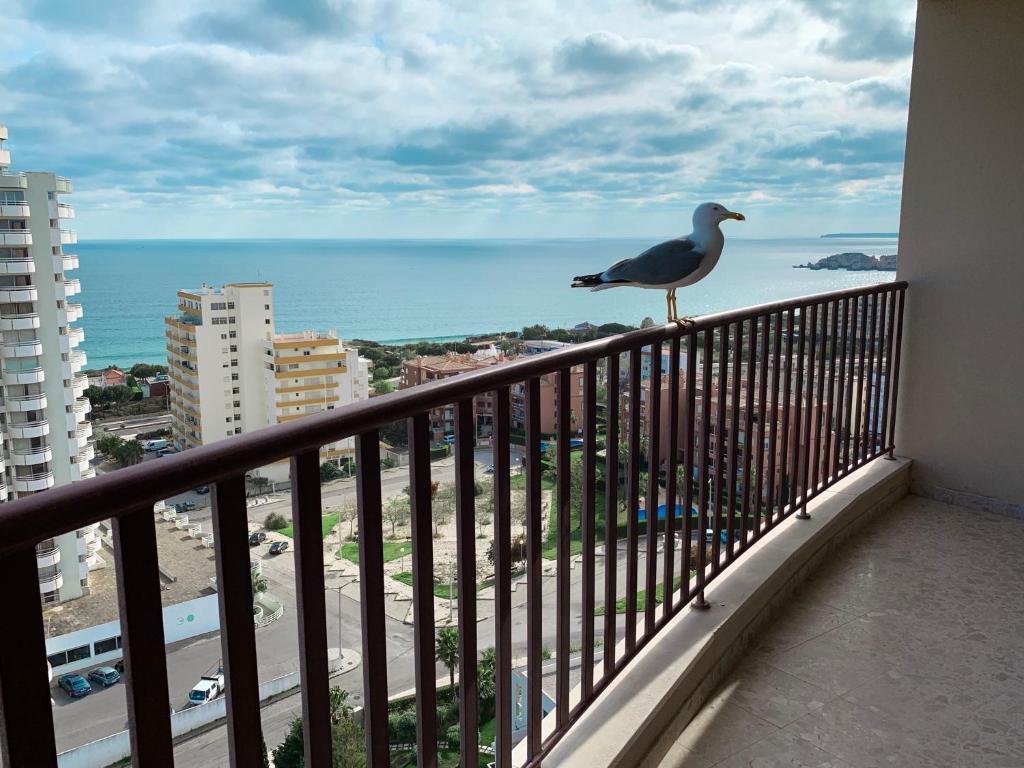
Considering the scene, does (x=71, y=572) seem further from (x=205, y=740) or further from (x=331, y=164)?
(x=331, y=164)

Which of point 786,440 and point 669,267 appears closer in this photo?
point 669,267

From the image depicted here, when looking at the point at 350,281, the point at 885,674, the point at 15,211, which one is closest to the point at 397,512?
the point at 885,674

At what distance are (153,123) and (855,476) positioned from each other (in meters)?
25.8

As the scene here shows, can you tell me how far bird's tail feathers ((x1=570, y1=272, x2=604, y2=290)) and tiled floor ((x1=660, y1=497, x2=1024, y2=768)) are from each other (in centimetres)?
102

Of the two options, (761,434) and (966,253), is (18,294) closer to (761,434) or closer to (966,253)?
(761,434)

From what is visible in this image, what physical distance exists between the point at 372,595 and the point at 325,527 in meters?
0.12

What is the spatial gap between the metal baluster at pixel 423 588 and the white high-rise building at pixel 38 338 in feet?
12.4

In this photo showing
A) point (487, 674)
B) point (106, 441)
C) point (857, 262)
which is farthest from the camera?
point (106, 441)

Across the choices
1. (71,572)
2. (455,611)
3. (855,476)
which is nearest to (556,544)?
(455,611)

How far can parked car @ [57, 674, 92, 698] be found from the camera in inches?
28.9

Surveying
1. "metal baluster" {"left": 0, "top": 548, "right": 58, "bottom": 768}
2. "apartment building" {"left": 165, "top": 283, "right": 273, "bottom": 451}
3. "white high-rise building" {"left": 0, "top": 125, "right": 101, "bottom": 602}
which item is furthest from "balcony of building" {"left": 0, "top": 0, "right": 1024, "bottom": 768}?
"apartment building" {"left": 165, "top": 283, "right": 273, "bottom": 451}

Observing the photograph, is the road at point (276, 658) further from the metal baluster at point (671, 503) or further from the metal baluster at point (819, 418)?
the metal baluster at point (819, 418)

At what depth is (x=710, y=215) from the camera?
6.21 ft

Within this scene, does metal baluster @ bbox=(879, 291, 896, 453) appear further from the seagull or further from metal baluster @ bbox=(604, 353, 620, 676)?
metal baluster @ bbox=(604, 353, 620, 676)
